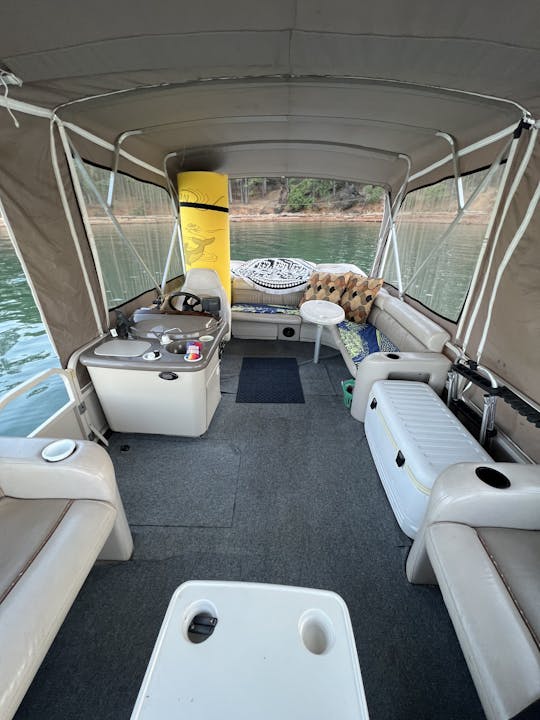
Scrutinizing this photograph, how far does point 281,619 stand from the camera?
845 millimetres

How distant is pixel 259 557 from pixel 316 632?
→ 774 mm

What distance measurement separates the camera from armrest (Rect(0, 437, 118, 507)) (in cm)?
121

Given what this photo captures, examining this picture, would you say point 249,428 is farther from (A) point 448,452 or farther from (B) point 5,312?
(B) point 5,312

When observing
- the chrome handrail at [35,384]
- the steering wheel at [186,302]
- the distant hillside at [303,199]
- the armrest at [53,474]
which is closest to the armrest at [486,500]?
the armrest at [53,474]

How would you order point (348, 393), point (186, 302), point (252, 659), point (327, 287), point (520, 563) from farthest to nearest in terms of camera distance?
point (327, 287) < point (186, 302) < point (348, 393) < point (520, 563) < point (252, 659)

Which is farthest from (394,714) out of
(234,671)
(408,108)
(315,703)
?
(408,108)

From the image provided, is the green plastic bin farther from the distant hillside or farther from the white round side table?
the distant hillside

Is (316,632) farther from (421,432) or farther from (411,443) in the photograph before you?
(421,432)

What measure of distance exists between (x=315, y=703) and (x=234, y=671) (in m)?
0.20

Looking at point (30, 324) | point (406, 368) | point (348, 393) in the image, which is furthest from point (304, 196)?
point (30, 324)

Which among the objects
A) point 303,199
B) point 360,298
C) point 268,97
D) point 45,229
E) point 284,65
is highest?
point 303,199

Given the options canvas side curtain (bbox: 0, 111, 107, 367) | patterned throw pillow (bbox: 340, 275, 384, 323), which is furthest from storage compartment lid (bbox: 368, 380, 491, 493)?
canvas side curtain (bbox: 0, 111, 107, 367)

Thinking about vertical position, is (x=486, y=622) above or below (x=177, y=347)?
below

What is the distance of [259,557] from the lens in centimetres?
154
